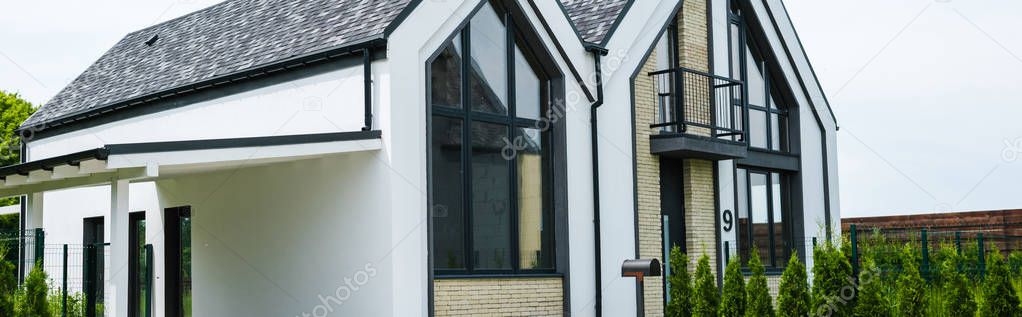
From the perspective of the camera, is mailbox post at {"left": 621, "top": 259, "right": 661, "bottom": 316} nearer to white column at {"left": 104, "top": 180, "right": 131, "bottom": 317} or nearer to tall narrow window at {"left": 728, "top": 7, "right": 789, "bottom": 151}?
white column at {"left": 104, "top": 180, "right": 131, "bottom": 317}

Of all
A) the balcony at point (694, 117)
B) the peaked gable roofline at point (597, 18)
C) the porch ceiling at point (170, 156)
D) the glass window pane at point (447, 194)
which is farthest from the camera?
the balcony at point (694, 117)

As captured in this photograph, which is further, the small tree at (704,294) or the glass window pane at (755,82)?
the glass window pane at (755,82)

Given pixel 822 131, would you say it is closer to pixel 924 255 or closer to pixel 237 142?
pixel 924 255

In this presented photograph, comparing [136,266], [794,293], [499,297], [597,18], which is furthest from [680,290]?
[136,266]

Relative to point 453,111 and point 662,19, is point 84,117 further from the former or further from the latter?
point 662,19

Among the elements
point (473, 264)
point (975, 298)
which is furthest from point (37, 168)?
point (975, 298)

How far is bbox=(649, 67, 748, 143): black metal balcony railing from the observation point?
17406mm

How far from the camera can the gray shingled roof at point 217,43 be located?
48.6 ft

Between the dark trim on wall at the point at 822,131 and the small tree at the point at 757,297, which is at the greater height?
the dark trim on wall at the point at 822,131

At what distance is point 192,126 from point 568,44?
5.90 m

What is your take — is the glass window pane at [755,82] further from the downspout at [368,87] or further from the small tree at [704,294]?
the downspout at [368,87]

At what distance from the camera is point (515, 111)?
48.6ft

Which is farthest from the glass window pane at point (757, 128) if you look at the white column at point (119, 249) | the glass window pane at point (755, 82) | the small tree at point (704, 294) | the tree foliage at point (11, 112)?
the tree foliage at point (11, 112)

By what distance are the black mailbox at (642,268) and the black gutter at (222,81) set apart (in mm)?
3918
